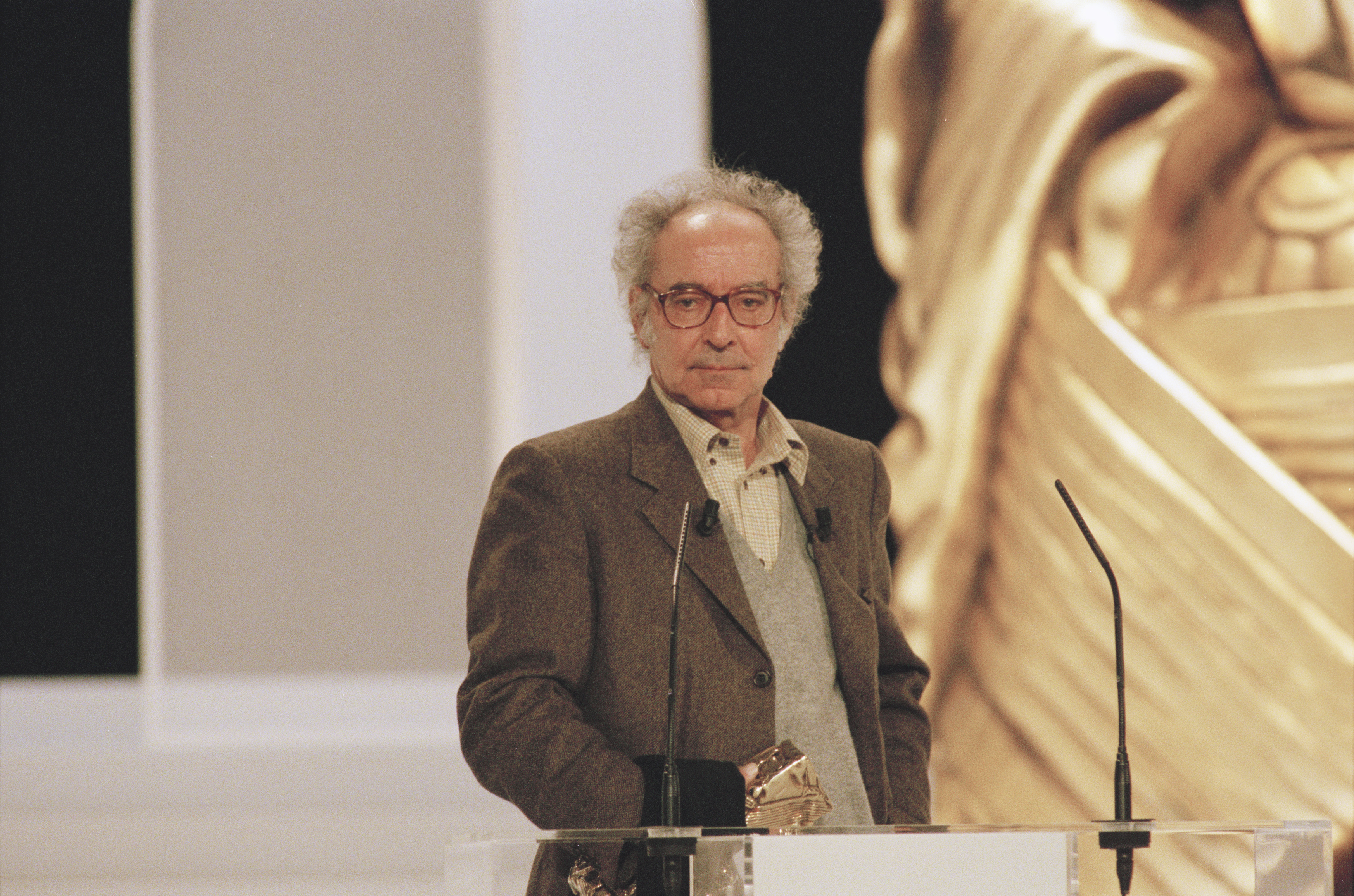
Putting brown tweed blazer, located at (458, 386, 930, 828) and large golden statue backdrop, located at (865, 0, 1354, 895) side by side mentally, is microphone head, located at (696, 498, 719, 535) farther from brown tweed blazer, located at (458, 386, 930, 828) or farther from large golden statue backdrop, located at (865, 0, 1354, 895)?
large golden statue backdrop, located at (865, 0, 1354, 895)

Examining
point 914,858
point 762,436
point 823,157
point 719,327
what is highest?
point 823,157

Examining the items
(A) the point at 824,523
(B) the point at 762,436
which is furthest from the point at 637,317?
(A) the point at 824,523

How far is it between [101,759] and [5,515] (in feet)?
1.87

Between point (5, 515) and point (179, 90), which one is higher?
point (179, 90)

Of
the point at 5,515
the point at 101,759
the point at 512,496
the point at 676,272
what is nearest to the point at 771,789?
the point at 512,496

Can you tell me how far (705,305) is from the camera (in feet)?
5.21

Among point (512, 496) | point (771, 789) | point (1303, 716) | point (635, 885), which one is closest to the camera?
point (635, 885)

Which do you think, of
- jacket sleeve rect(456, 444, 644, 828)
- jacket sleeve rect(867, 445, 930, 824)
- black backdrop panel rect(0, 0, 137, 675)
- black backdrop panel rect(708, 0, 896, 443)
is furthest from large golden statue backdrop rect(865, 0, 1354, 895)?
black backdrop panel rect(0, 0, 137, 675)

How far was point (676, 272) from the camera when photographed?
1600 millimetres

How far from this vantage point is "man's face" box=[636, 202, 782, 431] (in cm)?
158

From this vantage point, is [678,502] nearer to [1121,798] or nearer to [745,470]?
[745,470]

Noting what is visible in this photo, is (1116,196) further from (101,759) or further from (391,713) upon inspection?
(101,759)

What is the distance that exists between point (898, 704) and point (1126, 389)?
1.29 metres

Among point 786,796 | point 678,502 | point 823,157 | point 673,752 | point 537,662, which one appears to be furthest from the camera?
point 823,157
